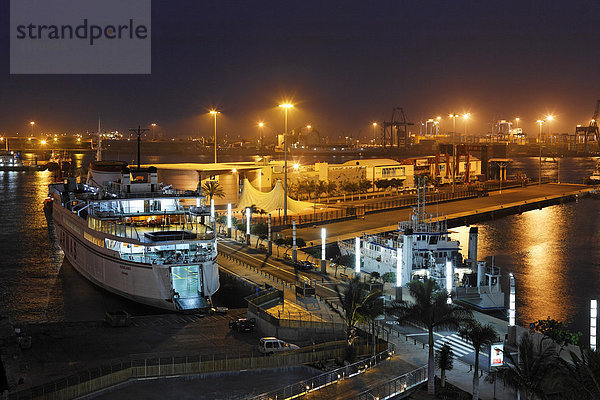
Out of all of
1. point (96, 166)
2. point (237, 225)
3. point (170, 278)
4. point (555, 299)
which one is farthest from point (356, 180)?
point (170, 278)

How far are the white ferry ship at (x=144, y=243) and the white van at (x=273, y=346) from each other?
6.29 m

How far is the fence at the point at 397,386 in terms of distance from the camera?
15.4m

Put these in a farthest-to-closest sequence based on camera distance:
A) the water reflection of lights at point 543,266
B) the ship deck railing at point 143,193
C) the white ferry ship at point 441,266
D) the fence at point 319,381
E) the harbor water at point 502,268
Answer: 1. the ship deck railing at point 143,193
2. the water reflection of lights at point 543,266
3. the harbor water at point 502,268
4. the white ferry ship at point 441,266
5. the fence at point 319,381

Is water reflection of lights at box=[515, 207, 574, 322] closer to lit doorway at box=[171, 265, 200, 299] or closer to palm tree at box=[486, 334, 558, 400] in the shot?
lit doorway at box=[171, 265, 200, 299]

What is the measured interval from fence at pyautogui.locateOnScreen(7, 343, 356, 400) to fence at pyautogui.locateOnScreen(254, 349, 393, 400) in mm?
793

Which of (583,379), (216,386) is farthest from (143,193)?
(583,379)

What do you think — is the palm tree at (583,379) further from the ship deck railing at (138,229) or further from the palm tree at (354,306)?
the ship deck railing at (138,229)

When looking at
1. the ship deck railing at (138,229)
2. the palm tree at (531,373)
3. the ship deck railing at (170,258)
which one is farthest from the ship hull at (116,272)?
the palm tree at (531,373)

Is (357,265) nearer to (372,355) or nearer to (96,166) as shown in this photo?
(372,355)

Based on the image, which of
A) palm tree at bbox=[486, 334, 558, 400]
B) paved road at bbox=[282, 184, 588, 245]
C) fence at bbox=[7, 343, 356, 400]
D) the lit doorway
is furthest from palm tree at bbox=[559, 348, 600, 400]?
paved road at bbox=[282, 184, 588, 245]

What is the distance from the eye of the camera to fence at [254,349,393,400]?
50.1ft

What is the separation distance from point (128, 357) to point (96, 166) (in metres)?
24.3

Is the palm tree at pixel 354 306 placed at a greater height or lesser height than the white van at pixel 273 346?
greater

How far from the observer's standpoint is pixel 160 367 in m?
16.6
